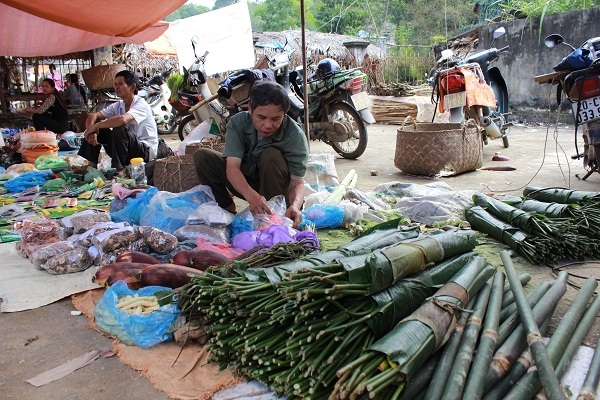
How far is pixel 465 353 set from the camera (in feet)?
5.20

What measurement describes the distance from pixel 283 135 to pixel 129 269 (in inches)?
57.8

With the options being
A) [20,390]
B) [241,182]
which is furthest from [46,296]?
[241,182]

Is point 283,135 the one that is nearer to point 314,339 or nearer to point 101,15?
point 314,339

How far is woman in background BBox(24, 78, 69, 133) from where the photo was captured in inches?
340

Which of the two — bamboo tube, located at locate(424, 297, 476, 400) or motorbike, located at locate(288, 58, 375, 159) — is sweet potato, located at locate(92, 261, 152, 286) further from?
motorbike, located at locate(288, 58, 375, 159)

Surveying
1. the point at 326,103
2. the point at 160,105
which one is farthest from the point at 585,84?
the point at 160,105

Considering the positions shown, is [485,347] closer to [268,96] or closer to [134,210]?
[268,96]

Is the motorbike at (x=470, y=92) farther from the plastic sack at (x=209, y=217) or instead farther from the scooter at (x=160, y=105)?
the scooter at (x=160, y=105)

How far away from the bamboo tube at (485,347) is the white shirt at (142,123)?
174 inches

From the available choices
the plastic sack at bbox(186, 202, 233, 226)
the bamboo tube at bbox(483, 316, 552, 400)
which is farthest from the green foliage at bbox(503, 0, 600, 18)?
the bamboo tube at bbox(483, 316, 552, 400)

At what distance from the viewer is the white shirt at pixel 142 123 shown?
5400 mm

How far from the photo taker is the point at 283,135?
3527 millimetres

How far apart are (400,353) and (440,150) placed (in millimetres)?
3952

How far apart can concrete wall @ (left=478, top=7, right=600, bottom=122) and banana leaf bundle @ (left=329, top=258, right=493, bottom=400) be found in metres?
9.16
